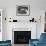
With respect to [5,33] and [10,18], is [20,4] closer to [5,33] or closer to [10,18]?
[10,18]

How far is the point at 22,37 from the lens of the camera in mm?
8266

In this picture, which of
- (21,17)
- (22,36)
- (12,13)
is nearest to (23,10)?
(21,17)

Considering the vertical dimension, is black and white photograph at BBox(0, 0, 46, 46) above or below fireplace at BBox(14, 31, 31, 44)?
above

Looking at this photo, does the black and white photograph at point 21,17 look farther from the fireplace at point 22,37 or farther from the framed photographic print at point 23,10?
the fireplace at point 22,37

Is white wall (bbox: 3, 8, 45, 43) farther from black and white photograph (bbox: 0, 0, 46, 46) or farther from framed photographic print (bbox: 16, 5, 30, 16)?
framed photographic print (bbox: 16, 5, 30, 16)

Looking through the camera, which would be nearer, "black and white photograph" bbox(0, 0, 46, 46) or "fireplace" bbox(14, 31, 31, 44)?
"black and white photograph" bbox(0, 0, 46, 46)

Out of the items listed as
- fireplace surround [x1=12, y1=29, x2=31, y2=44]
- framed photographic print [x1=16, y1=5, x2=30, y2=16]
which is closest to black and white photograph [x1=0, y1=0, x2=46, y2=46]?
framed photographic print [x1=16, y1=5, x2=30, y2=16]

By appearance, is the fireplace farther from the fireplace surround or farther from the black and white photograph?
the black and white photograph

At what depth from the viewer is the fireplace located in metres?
8.20

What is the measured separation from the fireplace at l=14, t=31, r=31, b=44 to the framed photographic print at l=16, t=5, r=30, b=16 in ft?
3.74

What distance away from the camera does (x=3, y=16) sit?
26.2 feet

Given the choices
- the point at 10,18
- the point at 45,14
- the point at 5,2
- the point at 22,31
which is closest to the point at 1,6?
the point at 5,2

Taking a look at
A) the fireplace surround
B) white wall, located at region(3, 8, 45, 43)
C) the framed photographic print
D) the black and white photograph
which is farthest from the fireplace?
the framed photographic print

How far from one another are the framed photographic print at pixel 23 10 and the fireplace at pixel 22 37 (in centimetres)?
114
